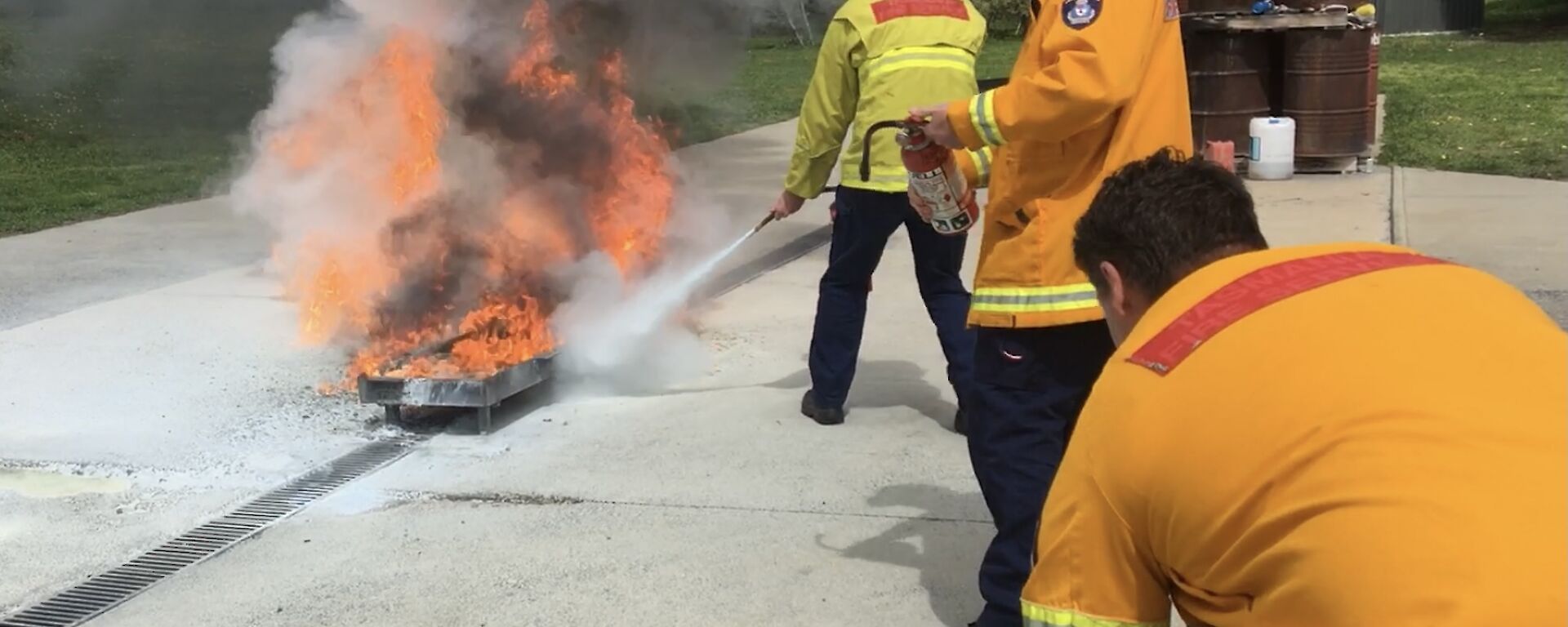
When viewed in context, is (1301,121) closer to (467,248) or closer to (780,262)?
(780,262)

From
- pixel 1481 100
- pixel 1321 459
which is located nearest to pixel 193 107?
pixel 1481 100

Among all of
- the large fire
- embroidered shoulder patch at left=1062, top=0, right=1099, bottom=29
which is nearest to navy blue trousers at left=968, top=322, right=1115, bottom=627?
embroidered shoulder patch at left=1062, top=0, right=1099, bottom=29

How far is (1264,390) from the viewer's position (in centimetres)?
140

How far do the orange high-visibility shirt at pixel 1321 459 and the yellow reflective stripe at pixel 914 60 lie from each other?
2791 millimetres

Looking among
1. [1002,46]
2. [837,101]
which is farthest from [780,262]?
[1002,46]

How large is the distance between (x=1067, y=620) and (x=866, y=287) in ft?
10.1

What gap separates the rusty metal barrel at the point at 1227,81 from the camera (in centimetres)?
983

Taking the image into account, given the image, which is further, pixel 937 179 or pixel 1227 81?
pixel 1227 81

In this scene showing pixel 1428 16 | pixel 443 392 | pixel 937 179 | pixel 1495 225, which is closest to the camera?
pixel 937 179

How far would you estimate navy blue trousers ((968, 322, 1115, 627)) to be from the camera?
2861mm

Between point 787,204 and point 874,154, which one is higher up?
point 874,154

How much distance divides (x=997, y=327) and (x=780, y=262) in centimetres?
476

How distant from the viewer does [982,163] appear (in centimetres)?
324

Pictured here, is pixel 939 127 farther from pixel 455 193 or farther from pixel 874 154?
pixel 455 193
